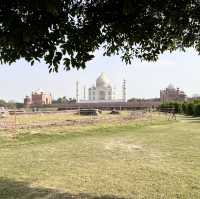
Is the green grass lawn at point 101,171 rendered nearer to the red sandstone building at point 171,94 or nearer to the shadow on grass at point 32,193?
the shadow on grass at point 32,193

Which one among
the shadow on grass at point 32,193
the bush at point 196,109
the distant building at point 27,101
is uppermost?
the distant building at point 27,101

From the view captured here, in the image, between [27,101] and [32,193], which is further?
[27,101]

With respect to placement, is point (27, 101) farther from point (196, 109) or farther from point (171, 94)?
point (196, 109)

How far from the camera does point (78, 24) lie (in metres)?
5.16

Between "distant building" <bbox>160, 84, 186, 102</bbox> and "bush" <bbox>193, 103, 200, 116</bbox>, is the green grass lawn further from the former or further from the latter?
"distant building" <bbox>160, 84, 186, 102</bbox>

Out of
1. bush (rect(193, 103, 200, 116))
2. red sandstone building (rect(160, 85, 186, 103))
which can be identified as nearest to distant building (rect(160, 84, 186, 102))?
red sandstone building (rect(160, 85, 186, 103))

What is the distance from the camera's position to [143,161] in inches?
485

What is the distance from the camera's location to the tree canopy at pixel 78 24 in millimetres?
4543

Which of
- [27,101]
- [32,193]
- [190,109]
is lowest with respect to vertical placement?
Answer: [32,193]

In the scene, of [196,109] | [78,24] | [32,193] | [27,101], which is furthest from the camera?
[27,101]

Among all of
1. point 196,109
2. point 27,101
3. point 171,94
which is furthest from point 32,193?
point 171,94

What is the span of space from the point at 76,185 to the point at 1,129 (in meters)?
14.8

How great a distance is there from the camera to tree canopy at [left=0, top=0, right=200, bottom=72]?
454 cm

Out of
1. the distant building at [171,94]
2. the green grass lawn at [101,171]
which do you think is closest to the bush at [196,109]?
the green grass lawn at [101,171]
